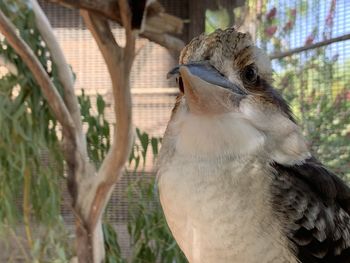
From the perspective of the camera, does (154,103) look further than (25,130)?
Yes

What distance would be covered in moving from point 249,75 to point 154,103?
112 cm

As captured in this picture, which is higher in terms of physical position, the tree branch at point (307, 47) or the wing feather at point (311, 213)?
the tree branch at point (307, 47)

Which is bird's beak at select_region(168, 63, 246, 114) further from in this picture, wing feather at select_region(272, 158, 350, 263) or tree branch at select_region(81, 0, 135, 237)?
tree branch at select_region(81, 0, 135, 237)

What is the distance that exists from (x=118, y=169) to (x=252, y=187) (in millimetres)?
835

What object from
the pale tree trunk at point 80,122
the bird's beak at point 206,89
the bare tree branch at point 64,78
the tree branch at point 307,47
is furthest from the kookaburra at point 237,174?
the bare tree branch at point 64,78

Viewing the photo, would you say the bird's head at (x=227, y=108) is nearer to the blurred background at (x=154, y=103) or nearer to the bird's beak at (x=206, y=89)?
the bird's beak at (x=206, y=89)

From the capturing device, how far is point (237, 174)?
0.52m

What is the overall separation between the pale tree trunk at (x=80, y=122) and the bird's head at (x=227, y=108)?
0.68 m

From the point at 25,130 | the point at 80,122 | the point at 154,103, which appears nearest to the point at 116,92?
the point at 80,122

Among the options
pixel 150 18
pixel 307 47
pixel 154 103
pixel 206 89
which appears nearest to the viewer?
pixel 206 89

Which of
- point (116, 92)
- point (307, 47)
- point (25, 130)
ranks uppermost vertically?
point (307, 47)

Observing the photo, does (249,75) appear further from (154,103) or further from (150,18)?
(154,103)

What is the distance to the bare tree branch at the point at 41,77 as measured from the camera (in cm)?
121

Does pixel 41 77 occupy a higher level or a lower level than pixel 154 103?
higher
